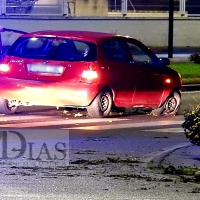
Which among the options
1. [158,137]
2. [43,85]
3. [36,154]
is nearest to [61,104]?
[43,85]

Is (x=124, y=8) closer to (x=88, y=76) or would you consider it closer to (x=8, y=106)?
(x=8, y=106)

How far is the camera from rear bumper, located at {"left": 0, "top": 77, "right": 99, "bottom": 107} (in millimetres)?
14547

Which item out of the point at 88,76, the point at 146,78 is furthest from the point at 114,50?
the point at 88,76

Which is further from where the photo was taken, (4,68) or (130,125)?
(4,68)

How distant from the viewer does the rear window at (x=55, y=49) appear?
1485 cm

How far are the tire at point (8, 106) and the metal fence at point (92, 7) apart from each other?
83.6 feet

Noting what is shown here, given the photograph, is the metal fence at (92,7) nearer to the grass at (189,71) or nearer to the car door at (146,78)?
the grass at (189,71)

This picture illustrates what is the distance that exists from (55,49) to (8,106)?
130cm

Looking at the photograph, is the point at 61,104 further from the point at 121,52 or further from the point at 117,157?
the point at 117,157

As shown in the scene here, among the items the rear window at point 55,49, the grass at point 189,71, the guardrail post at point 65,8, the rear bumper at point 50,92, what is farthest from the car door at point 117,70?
the guardrail post at point 65,8

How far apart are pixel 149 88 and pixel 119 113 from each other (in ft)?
2.33

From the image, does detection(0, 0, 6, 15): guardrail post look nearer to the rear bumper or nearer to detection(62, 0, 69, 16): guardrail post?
detection(62, 0, 69, 16): guardrail post

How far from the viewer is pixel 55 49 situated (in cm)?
1500

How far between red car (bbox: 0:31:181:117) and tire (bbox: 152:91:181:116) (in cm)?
41
